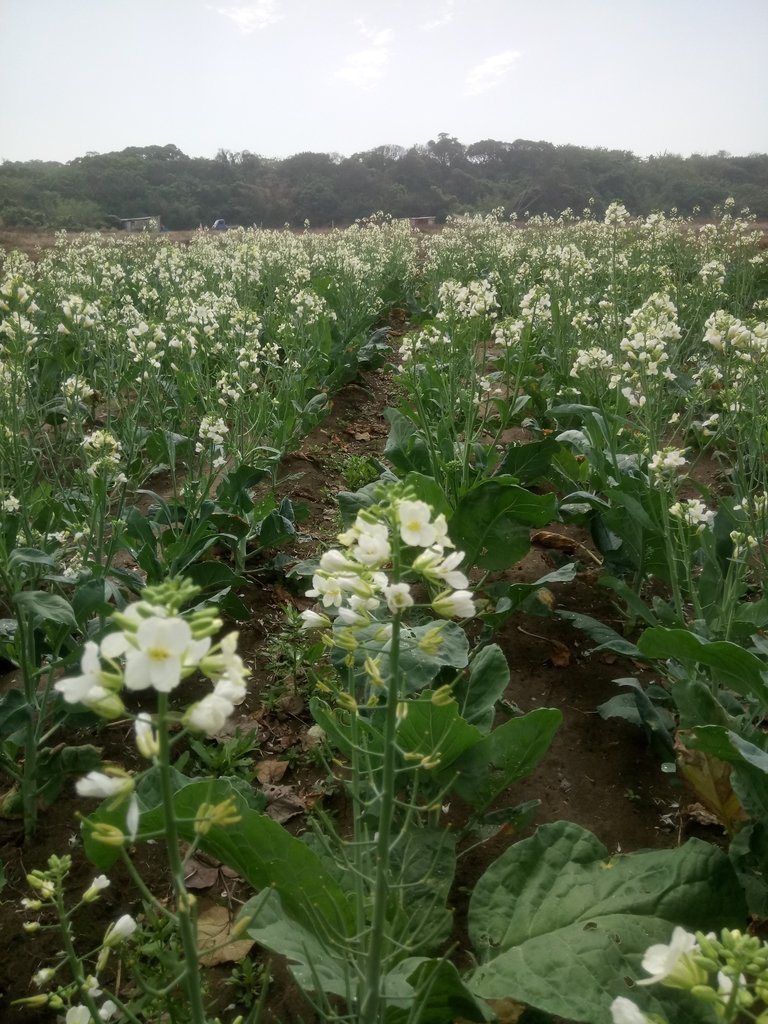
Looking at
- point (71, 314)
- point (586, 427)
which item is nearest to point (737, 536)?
point (586, 427)

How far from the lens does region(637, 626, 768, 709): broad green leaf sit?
1713mm

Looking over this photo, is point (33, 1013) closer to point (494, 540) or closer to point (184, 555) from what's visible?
point (184, 555)

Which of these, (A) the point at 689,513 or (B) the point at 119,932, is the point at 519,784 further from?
(B) the point at 119,932

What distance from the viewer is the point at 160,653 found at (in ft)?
2.66

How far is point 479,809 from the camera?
2.01 metres

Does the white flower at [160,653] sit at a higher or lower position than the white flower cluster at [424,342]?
lower

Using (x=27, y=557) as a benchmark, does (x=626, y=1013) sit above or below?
below

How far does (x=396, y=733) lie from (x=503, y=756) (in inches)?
23.7

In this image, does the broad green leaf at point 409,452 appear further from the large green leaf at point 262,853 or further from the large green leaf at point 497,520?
the large green leaf at point 262,853

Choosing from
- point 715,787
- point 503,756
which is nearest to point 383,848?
point 503,756

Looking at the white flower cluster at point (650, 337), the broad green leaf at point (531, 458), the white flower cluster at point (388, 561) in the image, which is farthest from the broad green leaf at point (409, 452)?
the white flower cluster at point (388, 561)

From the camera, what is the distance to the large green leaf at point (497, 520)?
9.29ft

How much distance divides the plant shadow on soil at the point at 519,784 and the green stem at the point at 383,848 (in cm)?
15

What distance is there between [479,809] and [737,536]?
3.88 ft
